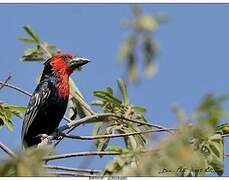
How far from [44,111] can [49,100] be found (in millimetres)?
128

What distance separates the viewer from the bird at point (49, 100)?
243 inches

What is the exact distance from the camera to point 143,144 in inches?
154

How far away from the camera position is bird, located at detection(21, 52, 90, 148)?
20.3 feet

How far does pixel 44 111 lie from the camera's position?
638 cm

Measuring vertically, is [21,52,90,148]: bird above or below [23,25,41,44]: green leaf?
below

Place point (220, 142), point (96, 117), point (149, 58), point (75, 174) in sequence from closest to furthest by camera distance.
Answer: point (149, 58), point (75, 174), point (220, 142), point (96, 117)

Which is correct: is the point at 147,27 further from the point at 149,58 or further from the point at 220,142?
the point at 220,142

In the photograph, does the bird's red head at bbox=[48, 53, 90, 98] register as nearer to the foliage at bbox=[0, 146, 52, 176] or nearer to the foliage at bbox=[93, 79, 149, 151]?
the foliage at bbox=[93, 79, 149, 151]

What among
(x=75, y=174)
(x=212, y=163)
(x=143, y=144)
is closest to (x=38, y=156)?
(x=75, y=174)

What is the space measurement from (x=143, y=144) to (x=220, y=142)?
512 millimetres

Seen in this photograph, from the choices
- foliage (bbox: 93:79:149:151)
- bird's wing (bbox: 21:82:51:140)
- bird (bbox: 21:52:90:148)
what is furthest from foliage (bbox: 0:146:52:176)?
bird (bbox: 21:52:90:148)

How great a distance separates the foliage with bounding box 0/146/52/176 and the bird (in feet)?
13.5

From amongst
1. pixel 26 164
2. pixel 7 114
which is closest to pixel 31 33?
pixel 7 114

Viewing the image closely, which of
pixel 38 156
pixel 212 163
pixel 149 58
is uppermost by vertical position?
pixel 149 58
